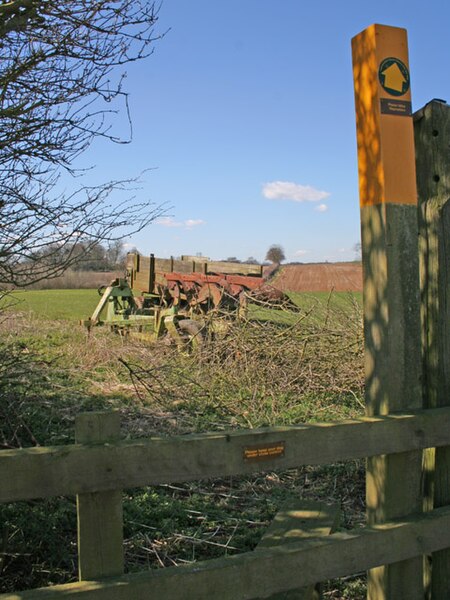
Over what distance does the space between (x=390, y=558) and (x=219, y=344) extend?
5.99 meters

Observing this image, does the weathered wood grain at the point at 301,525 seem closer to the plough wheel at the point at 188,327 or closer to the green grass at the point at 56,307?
the green grass at the point at 56,307

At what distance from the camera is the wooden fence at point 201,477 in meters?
1.96

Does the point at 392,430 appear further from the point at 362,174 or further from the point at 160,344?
the point at 160,344

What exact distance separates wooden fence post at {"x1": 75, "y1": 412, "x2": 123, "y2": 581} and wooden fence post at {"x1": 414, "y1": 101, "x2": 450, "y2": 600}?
5.12 feet

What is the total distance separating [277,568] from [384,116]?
193 cm

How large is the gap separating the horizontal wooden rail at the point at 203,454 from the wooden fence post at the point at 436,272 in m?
0.20

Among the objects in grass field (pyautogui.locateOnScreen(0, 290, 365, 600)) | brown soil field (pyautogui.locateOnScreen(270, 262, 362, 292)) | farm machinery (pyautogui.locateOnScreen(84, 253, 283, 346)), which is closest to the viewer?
grass field (pyautogui.locateOnScreen(0, 290, 365, 600))

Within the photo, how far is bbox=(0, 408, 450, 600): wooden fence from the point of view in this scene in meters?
1.96

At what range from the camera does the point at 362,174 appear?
2.75 m

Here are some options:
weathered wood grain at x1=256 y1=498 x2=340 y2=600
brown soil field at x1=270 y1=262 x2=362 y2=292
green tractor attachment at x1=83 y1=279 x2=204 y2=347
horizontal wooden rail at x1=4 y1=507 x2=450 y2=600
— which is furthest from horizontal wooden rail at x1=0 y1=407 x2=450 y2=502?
green tractor attachment at x1=83 y1=279 x2=204 y2=347

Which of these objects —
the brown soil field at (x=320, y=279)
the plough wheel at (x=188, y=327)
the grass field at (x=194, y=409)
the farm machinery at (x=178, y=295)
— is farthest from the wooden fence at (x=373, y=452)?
the plough wheel at (x=188, y=327)

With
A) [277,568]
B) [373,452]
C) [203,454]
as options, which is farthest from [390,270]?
[277,568]

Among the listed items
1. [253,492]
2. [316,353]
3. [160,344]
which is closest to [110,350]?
[160,344]

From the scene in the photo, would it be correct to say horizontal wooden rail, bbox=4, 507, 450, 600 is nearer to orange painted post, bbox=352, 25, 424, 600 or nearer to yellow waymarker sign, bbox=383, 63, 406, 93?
orange painted post, bbox=352, 25, 424, 600
